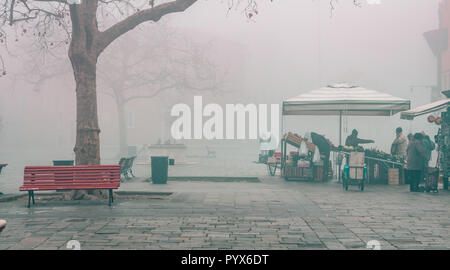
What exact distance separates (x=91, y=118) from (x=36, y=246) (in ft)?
17.1

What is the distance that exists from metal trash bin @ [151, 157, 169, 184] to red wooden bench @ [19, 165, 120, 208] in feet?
15.5

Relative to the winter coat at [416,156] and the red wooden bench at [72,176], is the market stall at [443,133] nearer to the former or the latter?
the winter coat at [416,156]

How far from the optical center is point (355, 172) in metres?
13.8

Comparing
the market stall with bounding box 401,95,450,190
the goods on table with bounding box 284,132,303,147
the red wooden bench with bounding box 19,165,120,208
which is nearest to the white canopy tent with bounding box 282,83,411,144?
the goods on table with bounding box 284,132,303,147

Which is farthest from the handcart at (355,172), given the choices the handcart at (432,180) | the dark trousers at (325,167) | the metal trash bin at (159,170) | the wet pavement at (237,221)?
the metal trash bin at (159,170)

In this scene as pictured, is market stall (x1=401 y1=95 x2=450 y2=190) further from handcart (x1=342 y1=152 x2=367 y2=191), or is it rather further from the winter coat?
handcart (x1=342 y1=152 x2=367 y2=191)

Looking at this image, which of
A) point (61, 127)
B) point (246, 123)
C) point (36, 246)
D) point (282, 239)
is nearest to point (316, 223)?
point (282, 239)

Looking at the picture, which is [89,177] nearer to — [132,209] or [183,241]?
[132,209]

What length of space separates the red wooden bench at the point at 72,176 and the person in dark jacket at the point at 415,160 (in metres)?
7.64

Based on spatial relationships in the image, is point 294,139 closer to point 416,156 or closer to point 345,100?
point 345,100

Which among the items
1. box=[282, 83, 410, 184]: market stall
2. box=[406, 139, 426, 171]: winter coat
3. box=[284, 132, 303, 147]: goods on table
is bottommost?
box=[406, 139, 426, 171]: winter coat

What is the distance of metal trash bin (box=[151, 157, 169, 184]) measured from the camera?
1478 cm

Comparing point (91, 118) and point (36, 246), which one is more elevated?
point (91, 118)
